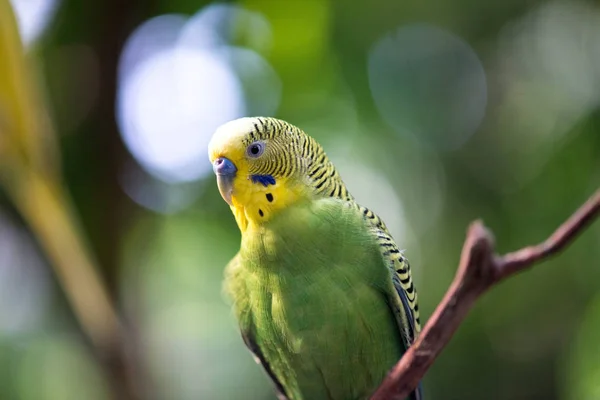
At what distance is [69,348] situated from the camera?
453cm

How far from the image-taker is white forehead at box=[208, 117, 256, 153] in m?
1.15

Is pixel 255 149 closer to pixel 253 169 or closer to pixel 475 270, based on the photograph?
pixel 253 169

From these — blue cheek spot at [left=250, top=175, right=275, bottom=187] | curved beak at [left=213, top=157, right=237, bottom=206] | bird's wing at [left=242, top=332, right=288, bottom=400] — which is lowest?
bird's wing at [left=242, top=332, right=288, bottom=400]

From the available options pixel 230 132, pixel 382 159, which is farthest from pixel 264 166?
pixel 382 159

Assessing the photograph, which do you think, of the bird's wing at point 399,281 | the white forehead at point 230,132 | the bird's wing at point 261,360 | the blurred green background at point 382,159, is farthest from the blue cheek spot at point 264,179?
the blurred green background at point 382,159

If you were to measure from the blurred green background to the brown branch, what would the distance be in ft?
5.78

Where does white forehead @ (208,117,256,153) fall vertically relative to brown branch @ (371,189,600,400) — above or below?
above

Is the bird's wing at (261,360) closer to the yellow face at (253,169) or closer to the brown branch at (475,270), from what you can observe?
the yellow face at (253,169)

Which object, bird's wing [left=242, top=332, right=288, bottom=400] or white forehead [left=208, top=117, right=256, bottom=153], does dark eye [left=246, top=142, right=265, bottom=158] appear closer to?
white forehead [left=208, top=117, right=256, bottom=153]

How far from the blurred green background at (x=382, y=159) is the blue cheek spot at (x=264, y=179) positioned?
136 cm

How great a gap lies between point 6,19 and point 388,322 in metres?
1.25

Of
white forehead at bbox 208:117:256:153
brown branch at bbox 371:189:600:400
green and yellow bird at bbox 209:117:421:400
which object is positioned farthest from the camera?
green and yellow bird at bbox 209:117:421:400

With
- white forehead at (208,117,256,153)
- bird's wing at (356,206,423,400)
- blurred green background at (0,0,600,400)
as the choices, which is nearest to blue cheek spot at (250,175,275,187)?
white forehead at (208,117,256,153)

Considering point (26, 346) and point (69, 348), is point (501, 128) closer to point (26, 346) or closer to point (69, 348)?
point (69, 348)
